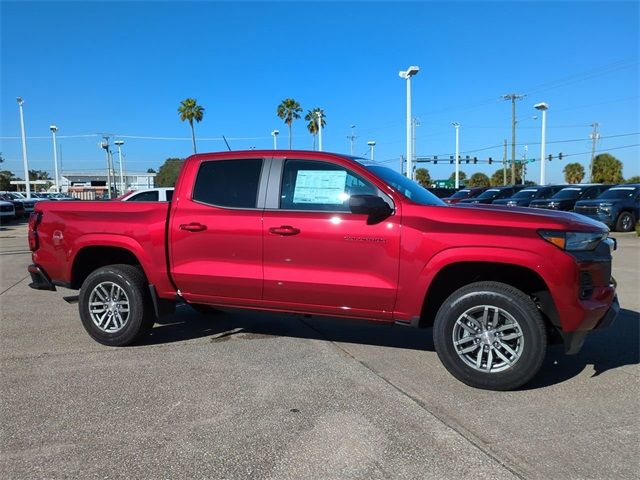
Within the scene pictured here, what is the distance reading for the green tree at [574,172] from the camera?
87.6 metres

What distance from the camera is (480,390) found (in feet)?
14.1

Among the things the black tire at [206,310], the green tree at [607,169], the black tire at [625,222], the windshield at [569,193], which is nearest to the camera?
the black tire at [206,310]

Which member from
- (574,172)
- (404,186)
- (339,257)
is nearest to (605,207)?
(404,186)

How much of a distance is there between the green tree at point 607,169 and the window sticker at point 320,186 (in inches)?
2989

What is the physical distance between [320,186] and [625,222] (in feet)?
54.2

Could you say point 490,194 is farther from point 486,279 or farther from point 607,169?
point 607,169

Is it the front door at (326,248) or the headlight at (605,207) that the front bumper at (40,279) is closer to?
the front door at (326,248)

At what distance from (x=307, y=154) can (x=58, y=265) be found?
296 centimetres

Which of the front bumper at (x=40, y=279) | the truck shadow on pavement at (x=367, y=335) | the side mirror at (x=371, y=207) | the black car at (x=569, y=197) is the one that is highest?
the side mirror at (x=371, y=207)

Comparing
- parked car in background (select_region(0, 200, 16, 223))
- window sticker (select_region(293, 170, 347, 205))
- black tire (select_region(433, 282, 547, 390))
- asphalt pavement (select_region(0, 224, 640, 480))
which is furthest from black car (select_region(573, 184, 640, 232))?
parked car in background (select_region(0, 200, 16, 223))

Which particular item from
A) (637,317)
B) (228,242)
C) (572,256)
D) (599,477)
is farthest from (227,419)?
(637,317)

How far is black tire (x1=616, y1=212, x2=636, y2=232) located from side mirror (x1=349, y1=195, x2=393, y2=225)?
16237 millimetres

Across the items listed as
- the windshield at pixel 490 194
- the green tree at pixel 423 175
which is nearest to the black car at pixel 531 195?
the windshield at pixel 490 194

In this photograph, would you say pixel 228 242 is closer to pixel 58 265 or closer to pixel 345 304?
pixel 345 304
